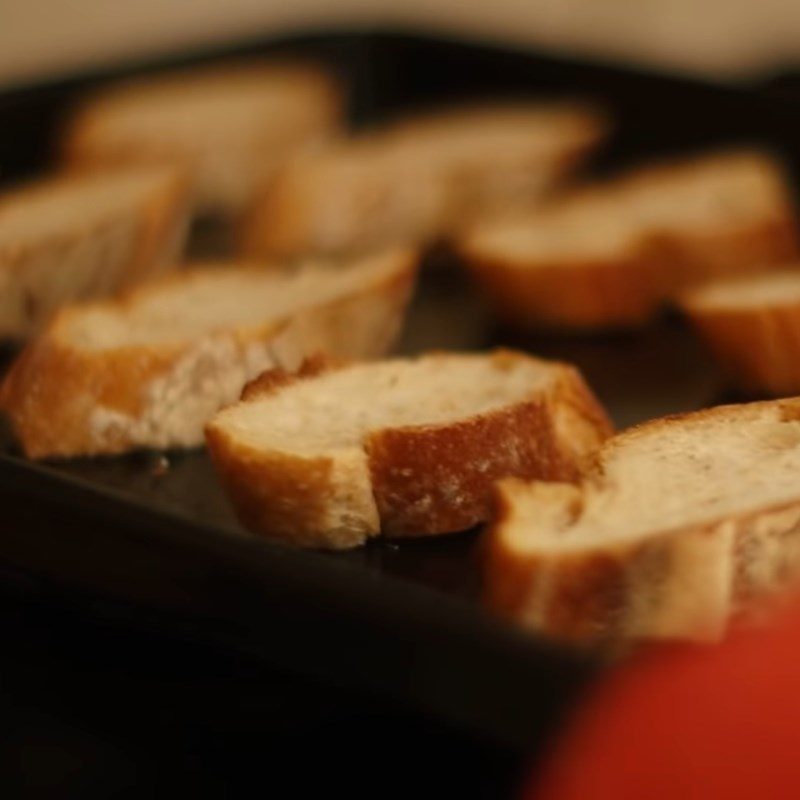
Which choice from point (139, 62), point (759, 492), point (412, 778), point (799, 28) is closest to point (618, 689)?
point (412, 778)

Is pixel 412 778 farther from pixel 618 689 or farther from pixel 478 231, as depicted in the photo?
pixel 478 231

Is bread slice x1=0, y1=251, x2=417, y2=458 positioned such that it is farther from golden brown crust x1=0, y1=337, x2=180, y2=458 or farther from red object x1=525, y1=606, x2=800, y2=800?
red object x1=525, y1=606, x2=800, y2=800

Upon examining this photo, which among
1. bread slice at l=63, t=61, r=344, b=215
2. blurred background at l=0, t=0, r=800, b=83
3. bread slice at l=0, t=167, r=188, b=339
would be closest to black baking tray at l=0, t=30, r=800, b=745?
bread slice at l=0, t=167, r=188, b=339

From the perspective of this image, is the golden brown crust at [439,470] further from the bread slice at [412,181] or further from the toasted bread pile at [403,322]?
the bread slice at [412,181]

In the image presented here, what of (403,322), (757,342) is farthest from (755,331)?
(403,322)

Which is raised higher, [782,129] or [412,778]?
[782,129]

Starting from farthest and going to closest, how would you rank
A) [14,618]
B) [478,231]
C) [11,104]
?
[11,104]
[478,231]
[14,618]

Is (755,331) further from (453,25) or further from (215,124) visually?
(453,25)
